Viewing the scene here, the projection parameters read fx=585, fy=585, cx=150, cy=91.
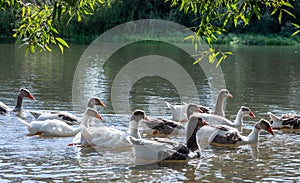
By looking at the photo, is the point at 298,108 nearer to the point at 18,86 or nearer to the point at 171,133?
the point at 171,133

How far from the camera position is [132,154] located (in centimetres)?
1087

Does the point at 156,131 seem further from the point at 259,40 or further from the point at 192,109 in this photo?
the point at 259,40

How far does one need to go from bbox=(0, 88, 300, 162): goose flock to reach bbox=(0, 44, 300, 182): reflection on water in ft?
0.71

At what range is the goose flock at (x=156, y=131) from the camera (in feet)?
33.9

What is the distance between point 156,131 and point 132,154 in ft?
7.13

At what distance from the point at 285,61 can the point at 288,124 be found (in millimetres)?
24047

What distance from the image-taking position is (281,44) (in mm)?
58031

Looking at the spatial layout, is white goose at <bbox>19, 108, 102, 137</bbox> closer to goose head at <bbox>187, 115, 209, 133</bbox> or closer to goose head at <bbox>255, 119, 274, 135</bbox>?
goose head at <bbox>187, 115, 209, 133</bbox>

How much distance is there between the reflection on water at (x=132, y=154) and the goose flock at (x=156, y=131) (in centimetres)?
22

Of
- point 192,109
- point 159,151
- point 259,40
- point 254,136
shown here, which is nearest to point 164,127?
point 192,109

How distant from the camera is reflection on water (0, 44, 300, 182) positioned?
9281 millimetres

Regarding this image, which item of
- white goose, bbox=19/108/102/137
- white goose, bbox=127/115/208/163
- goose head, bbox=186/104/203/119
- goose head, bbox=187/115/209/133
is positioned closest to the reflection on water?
white goose, bbox=127/115/208/163

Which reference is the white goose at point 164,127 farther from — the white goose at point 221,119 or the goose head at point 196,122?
the goose head at point 196,122

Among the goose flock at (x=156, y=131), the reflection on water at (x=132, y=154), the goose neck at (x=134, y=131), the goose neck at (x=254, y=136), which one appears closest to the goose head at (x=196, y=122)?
the goose flock at (x=156, y=131)
